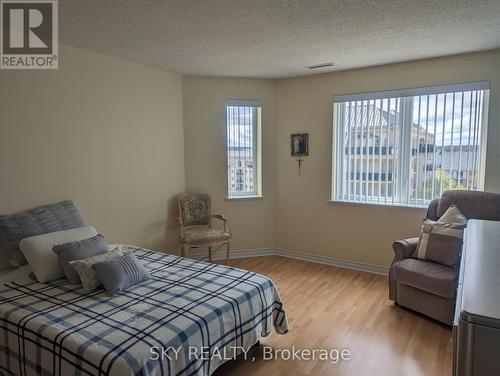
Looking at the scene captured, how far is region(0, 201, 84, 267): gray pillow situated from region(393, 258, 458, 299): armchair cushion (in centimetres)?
288

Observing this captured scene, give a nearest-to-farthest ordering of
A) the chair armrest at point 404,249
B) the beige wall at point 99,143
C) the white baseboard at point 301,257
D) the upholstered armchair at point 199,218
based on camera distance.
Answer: the beige wall at point 99,143 → the chair armrest at point 404,249 → the upholstered armchair at point 199,218 → the white baseboard at point 301,257

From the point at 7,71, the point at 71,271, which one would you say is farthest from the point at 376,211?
the point at 7,71

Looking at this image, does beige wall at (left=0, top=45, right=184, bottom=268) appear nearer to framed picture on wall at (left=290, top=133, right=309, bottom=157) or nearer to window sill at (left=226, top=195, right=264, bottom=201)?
window sill at (left=226, top=195, right=264, bottom=201)

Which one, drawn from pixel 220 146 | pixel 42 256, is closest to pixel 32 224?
pixel 42 256

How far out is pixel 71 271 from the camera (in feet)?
7.63

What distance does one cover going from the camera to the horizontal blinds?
333cm

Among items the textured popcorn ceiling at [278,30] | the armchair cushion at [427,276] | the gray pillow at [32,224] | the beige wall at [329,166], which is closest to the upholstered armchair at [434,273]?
the armchair cushion at [427,276]

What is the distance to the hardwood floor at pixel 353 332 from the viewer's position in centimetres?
223

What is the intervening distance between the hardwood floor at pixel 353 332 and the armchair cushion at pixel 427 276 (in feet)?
1.04

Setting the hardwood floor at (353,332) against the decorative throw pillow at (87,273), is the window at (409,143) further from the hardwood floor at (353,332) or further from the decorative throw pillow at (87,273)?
the decorative throw pillow at (87,273)

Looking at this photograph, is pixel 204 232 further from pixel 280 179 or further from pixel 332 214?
pixel 332 214

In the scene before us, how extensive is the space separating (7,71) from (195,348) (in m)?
2.62

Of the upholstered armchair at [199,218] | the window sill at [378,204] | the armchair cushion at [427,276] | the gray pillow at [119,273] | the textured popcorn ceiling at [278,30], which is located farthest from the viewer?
the upholstered armchair at [199,218]

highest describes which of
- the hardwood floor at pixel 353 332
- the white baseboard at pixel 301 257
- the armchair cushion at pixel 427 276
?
the armchair cushion at pixel 427 276
